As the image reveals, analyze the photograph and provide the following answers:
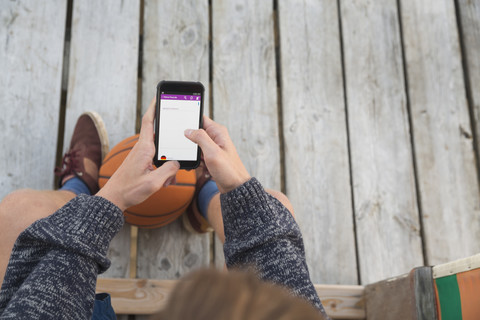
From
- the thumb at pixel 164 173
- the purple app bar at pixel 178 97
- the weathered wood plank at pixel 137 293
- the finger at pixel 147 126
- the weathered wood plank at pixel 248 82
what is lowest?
the weathered wood plank at pixel 137 293

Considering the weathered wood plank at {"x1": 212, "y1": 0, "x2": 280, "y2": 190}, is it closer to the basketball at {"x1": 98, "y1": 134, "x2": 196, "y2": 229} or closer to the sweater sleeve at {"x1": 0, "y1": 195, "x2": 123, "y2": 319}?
the basketball at {"x1": 98, "y1": 134, "x2": 196, "y2": 229}

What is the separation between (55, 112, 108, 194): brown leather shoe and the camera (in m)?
1.31

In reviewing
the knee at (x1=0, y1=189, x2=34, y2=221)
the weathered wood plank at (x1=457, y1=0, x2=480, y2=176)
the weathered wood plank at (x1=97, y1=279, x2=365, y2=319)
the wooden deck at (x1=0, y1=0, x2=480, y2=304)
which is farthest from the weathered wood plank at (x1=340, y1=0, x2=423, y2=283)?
the knee at (x1=0, y1=189, x2=34, y2=221)

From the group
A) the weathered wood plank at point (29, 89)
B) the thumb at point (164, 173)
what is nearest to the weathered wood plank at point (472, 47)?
the thumb at point (164, 173)

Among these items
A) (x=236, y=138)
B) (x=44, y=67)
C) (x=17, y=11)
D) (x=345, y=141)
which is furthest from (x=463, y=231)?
(x=17, y=11)

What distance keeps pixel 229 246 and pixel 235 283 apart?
475mm

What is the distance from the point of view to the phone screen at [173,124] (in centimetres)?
104

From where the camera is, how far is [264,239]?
2.66ft

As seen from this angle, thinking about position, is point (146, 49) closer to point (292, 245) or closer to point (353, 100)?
point (353, 100)

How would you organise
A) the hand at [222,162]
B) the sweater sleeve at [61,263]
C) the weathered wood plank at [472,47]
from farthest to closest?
the weathered wood plank at [472,47] → the hand at [222,162] → the sweater sleeve at [61,263]

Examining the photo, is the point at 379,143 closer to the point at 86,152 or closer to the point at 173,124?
the point at 173,124

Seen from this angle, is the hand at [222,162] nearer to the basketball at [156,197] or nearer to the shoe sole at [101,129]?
the basketball at [156,197]

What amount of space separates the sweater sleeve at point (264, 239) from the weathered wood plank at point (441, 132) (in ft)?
2.82

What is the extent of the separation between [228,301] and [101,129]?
3.62ft
